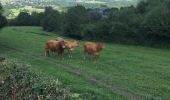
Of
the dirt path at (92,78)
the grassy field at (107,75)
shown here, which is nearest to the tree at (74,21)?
the grassy field at (107,75)

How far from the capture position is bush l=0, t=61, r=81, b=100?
15.0 meters

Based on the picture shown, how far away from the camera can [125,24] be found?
234ft

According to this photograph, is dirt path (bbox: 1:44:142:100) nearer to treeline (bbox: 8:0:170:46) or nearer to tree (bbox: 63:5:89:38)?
treeline (bbox: 8:0:170:46)

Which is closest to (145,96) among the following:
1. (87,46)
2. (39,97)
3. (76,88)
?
(76,88)

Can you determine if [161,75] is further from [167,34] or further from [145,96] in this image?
[167,34]

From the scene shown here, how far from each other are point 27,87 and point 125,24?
184ft

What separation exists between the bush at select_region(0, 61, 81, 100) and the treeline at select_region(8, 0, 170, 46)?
48845 millimetres

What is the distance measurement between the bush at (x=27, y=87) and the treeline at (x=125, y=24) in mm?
48845

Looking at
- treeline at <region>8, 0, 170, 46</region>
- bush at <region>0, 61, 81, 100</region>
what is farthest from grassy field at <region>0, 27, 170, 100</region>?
treeline at <region>8, 0, 170, 46</region>

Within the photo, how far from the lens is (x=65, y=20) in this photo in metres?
79.4

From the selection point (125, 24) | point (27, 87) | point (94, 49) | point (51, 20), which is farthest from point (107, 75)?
point (51, 20)

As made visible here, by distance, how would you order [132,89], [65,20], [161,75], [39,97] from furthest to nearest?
[65,20] → [161,75] → [132,89] → [39,97]

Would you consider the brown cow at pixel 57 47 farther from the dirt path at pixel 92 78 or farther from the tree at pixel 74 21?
the tree at pixel 74 21

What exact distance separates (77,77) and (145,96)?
6653 mm
